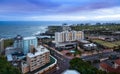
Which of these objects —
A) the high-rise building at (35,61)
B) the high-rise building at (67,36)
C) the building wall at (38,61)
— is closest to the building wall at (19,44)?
the high-rise building at (35,61)

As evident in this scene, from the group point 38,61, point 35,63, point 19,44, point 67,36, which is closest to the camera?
point 35,63

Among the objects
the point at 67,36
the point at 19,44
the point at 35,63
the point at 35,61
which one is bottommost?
the point at 35,63

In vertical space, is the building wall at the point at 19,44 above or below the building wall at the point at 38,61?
above

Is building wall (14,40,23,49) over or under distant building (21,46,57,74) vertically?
over

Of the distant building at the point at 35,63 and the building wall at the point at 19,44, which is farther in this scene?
the building wall at the point at 19,44

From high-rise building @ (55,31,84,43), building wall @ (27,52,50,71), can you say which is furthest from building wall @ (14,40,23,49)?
high-rise building @ (55,31,84,43)

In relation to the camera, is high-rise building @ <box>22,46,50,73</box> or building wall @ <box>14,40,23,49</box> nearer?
high-rise building @ <box>22,46,50,73</box>

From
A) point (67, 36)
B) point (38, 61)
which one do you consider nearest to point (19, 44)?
point (38, 61)

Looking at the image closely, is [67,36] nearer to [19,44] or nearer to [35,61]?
[19,44]

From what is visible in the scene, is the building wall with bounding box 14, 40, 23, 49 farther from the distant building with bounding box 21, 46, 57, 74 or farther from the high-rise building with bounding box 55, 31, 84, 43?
the high-rise building with bounding box 55, 31, 84, 43

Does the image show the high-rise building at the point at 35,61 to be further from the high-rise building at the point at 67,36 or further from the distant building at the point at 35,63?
the high-rise building at the point at 67,36

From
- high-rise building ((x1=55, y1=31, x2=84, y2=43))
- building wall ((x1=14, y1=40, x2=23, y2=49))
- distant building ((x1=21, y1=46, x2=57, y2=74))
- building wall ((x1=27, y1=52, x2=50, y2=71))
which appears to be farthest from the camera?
high-rise building ((x1=55, y1=31, x2=84, y2=43))

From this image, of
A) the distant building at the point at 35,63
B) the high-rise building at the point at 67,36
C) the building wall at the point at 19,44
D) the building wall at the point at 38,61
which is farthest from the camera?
the high-rise building at the point at 67,36

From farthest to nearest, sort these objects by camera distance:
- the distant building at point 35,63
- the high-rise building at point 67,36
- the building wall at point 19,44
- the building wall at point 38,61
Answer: the high-rise building at point 67,36 → the building wall at point 19,44 → the building wall at point 38,61 → the distant building at point 35,63
